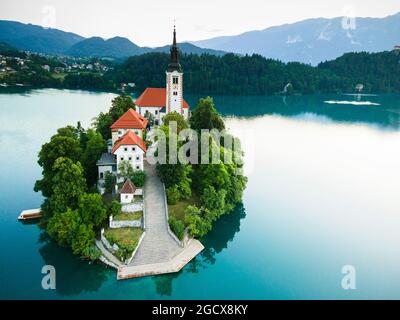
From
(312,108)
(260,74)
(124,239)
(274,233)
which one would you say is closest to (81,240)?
(124,239)

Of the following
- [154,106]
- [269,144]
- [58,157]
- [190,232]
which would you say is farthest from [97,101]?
[190,232]

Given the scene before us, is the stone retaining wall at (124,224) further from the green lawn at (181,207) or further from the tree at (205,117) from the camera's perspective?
the tree at (205,117)

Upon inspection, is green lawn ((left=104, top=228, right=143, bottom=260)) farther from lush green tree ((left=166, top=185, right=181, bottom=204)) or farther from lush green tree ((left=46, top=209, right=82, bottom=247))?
lush green tree ((left=166, top=185, right=181, bottom=204))

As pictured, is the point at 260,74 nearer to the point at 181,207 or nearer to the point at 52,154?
the point at 181,207

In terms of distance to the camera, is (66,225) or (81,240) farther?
(66,225)

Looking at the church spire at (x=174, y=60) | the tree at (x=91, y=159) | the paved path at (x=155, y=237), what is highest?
the church spire at (x=174, y=60)

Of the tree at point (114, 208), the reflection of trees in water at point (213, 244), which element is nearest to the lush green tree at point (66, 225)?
the tree at point (114, 208)

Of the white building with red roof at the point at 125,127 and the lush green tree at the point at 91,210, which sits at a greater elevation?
the white building with red roof at the point at 125,127
